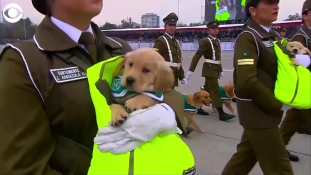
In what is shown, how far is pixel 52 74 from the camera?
4.73 ft

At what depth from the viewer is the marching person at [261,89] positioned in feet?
10.1

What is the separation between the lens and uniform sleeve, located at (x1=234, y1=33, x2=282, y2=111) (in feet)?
10.0

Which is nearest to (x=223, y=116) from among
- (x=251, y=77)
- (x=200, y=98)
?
(x=200, y=98)

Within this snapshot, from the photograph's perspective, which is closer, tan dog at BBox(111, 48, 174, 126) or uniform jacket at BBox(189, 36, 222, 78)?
tan dog at BBox(111, 48, 174, 126)

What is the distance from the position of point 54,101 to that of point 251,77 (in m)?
2.03

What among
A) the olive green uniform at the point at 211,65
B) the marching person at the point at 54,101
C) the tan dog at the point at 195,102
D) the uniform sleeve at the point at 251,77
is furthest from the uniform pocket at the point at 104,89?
the olive green uniform at the point at 211,65

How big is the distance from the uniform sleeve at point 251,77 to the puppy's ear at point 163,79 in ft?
5.53

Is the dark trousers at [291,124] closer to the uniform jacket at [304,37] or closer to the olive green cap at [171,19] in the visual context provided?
the uniform jacket at [304,37]

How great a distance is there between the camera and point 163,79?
1518 mm

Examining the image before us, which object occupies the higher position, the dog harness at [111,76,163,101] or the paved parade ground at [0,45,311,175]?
the dog harness at [111,76,163,101]

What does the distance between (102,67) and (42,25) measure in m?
0.37

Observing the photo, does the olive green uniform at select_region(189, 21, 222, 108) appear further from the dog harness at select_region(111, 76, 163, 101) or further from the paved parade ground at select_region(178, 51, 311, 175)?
the dog harness at select_region(111, 76, 163, 101)

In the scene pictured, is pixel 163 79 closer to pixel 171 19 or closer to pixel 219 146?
pixel 219 146

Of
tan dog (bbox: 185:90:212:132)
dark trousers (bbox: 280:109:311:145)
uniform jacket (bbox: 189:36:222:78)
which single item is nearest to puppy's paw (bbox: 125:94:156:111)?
dark trousers (bbox: 280:109:311:145)
